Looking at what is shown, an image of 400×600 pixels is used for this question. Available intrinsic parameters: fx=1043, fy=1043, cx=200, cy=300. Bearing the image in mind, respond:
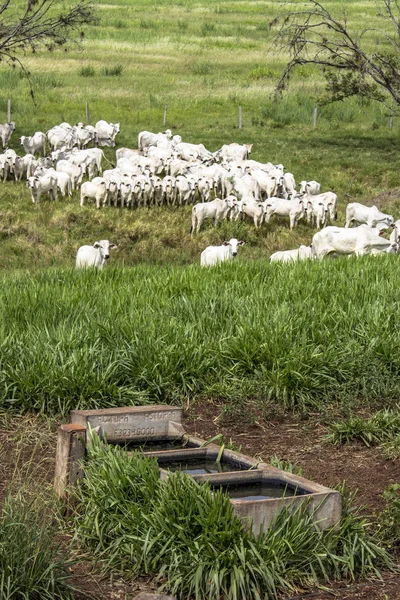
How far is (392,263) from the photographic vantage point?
512 inches

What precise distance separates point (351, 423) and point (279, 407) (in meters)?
0.82

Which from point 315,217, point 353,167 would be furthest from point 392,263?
point 353,167

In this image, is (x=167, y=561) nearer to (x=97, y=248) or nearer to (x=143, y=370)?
(x=143, y=370)

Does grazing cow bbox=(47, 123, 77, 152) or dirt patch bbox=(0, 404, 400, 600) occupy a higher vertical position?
dirt patch bbox=(0, 404, 400, 600)

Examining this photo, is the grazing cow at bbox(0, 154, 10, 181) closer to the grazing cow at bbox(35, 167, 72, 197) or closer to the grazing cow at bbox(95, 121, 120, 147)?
the grazing cow at bbox(35, 167, 72, 197)

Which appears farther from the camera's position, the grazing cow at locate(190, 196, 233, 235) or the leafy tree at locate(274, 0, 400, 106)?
the leafy tree at locate(274, 0, 400, 106)

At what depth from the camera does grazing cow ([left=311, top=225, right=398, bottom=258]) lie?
57.5 ft

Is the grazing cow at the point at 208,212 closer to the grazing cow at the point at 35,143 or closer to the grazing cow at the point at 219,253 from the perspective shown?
the grazing cow at the point at 219,253

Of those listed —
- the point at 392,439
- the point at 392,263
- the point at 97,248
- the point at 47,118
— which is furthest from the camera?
the point at 47,118

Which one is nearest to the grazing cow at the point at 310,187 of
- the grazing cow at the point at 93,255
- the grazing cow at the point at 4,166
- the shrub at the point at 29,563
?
the grazing cow at the point at 4,166

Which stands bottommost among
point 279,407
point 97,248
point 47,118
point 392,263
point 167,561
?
point 47,118

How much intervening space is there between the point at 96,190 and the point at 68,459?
18189mm

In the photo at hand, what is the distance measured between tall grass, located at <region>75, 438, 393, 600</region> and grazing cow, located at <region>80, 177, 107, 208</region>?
18262 millimetres

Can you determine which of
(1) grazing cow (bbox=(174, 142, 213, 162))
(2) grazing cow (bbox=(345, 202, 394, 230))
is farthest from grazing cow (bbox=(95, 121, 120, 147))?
(2) grazing cow (bbox=(345, 202, 394, 230))
